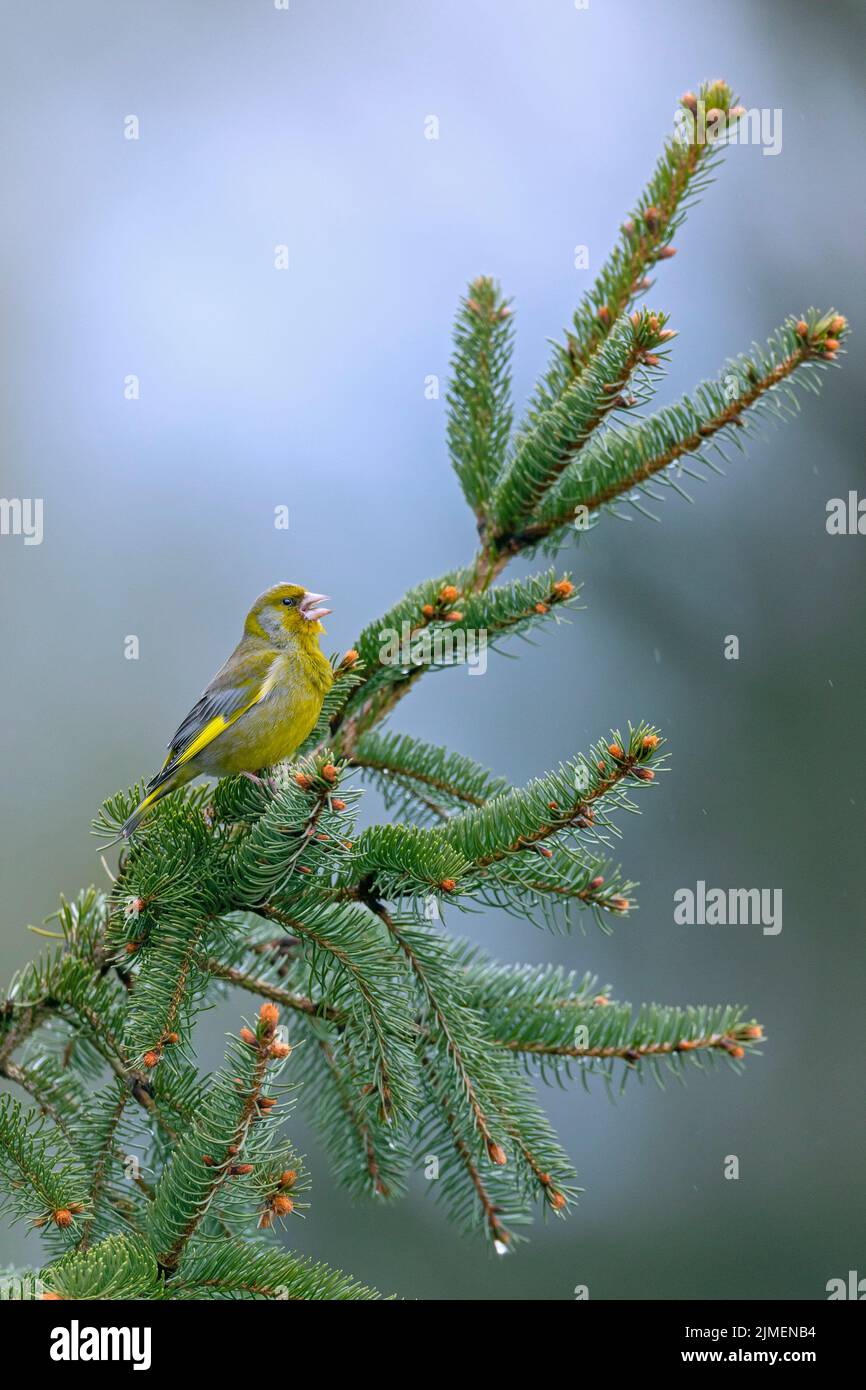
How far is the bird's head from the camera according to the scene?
2699mm

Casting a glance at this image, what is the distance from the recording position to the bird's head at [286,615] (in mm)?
2699

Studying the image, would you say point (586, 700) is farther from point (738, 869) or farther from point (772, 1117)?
point (772, 1117)

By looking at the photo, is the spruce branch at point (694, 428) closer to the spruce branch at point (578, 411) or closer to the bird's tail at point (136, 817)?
the spruce branch at point (578, 411)

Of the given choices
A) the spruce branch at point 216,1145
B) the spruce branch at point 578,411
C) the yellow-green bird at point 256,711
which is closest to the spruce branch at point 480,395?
the spruce branch at point 578,411

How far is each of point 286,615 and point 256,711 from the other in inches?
16.1

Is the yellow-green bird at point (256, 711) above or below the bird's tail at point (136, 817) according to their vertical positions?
above

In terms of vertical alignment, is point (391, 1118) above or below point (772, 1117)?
above

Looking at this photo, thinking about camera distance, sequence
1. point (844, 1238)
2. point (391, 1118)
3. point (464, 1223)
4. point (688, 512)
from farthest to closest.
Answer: point (688, 512) → point (844, 1238) → point (464, 1223) → point (391, 1118)

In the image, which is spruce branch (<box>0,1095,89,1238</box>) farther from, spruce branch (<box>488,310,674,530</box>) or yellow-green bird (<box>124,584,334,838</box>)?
spruce branch (<box>488,310,674,530</box>)

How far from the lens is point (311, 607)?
2807mm

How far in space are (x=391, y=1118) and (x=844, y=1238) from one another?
6404 mm

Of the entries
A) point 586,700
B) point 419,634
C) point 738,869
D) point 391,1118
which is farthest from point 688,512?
point 391,1118
